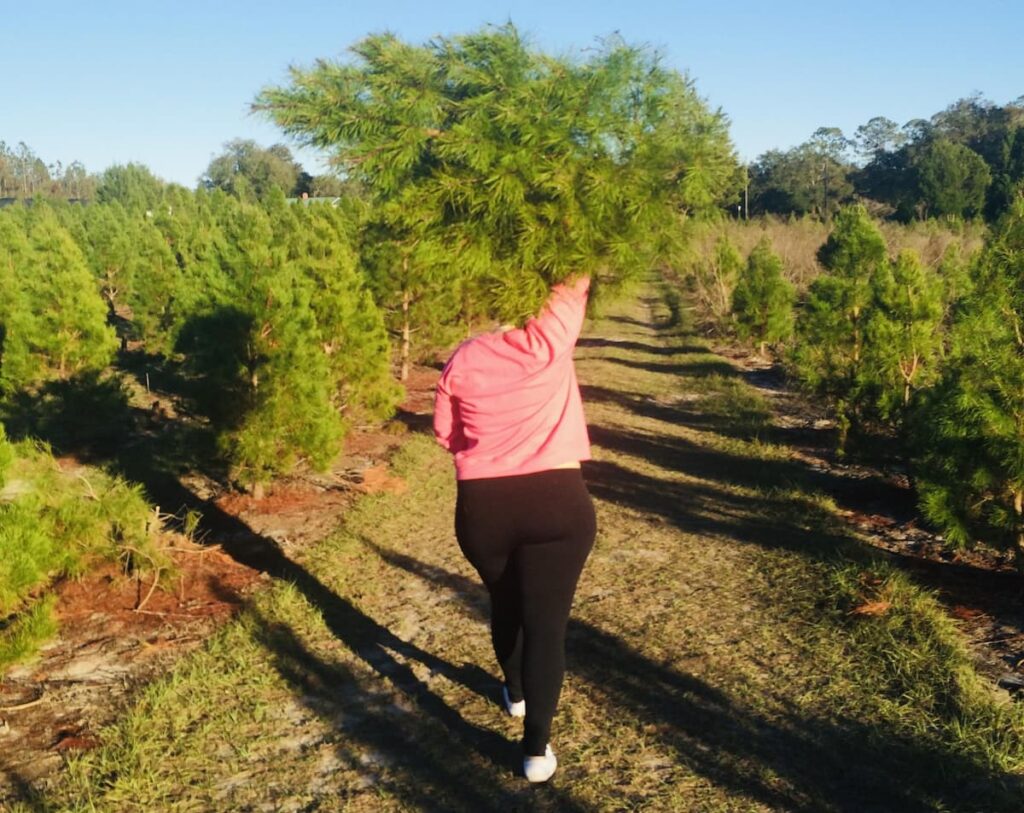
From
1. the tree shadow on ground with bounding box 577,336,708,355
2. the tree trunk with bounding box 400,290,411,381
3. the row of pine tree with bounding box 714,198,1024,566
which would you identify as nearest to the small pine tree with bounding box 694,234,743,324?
the tree shadow on ground with bounding box 577,336,708,355

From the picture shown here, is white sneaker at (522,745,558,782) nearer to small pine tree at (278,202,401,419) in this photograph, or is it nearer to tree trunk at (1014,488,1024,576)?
tree trunk at (1014,488,1024,576)

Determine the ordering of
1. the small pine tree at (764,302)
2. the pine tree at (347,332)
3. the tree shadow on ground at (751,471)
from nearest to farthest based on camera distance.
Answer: the tree shadow on ground at (751,471) → the pine tree at (347,332) → the small pine tree at (764,302)

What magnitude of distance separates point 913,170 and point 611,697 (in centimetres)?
4011

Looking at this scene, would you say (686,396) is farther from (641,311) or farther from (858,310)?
(641,311)

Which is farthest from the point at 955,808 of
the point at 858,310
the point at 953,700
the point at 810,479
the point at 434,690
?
the point at 858,310

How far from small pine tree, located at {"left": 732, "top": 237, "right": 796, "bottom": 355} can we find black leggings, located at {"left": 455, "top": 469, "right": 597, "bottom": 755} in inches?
483

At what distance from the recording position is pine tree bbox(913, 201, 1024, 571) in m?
4.23

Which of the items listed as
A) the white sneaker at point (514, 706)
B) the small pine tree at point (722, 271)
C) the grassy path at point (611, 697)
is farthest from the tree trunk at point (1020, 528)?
the small pine tree at point (722, 271)

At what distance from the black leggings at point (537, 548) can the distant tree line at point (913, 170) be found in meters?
27.9

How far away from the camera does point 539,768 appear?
2756 mm

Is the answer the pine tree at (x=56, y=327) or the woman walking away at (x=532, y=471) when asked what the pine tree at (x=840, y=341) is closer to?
the woman walking away at (x=532, y=471)

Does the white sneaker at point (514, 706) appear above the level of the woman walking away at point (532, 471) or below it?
below

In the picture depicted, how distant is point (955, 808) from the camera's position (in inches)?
99.7

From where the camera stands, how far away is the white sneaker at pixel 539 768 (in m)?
2.76
